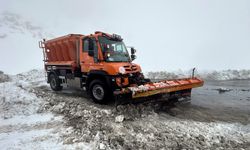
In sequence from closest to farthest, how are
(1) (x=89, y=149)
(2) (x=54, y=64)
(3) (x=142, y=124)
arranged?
(1) (x=89, y=149) < (3) (x=142, y=124) < (2) (x=54, y=64)

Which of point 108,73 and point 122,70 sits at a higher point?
point 122,70

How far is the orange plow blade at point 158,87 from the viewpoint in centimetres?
595

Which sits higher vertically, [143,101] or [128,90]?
[128,90]

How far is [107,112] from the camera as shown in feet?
19.6

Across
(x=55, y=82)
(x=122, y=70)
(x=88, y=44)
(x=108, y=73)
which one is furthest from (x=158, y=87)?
(x=55, y=82)

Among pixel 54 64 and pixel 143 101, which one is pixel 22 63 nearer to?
pixel 54 64

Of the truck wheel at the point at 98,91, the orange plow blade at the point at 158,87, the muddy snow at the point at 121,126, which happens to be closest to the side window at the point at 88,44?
the truck wheel at the point at 98,91

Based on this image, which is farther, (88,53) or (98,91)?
(88,53)

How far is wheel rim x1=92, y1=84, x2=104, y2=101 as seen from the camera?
729 centimetres

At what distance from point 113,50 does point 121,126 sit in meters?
3.70

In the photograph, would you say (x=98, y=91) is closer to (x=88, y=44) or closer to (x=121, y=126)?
(x=88, y=44)

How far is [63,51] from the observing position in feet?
32.5

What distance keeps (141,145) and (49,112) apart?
3.79m

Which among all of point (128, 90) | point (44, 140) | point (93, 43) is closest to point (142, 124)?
point (128, 90)
